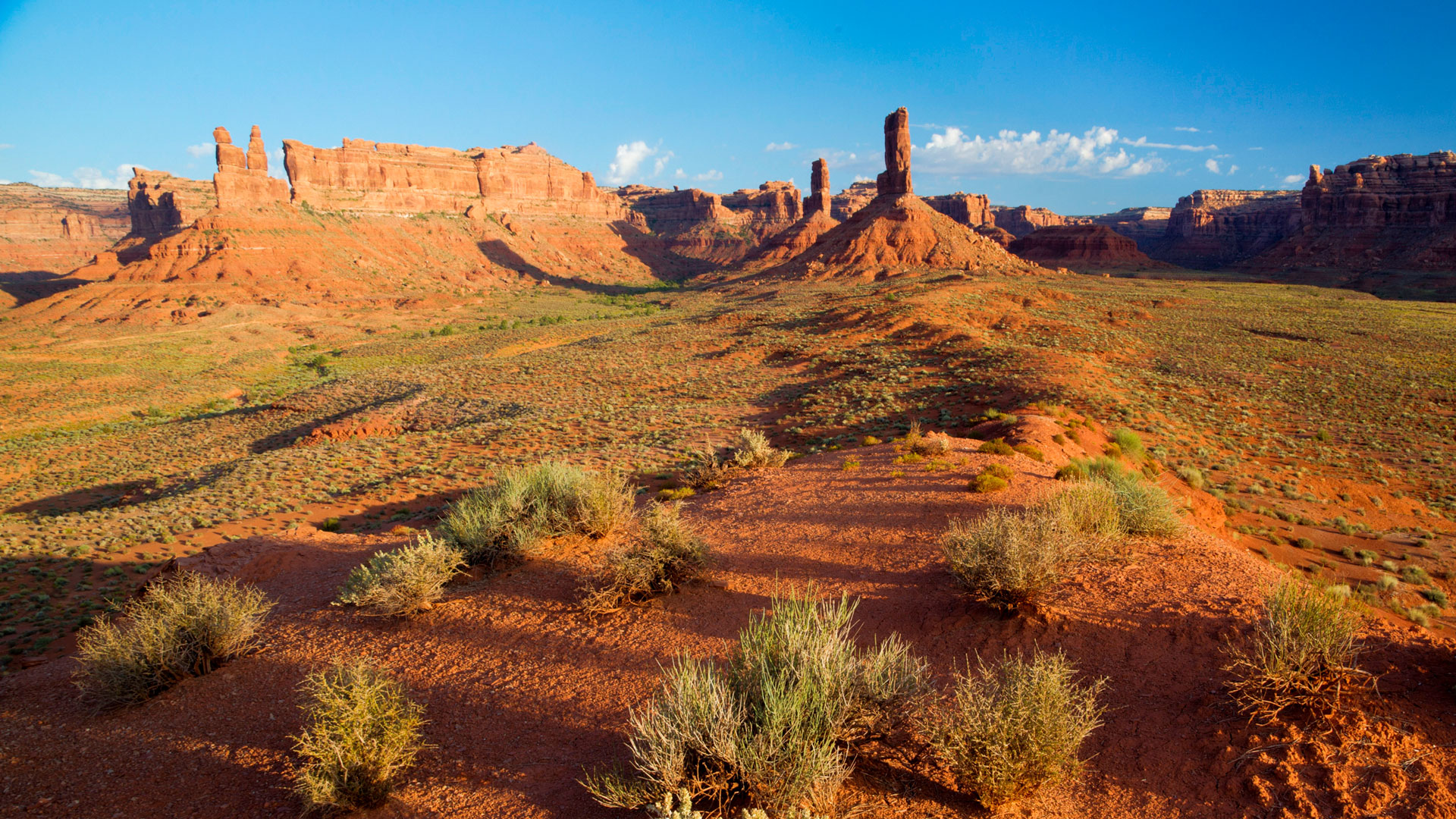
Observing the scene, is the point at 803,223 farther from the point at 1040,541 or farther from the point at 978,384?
the point at 1040,541

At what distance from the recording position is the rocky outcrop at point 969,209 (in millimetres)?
141125

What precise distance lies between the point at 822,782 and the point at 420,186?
11461 centimetres

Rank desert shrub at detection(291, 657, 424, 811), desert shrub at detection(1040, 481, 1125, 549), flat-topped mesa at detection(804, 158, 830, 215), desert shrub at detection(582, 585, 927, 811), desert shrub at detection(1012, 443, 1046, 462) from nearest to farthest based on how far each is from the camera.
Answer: desert shrub at detection(582, 585, 927, 811) → desert shrub at detection(291, 657, 424, 811) → desert shrub at detection(1040, 481, 1125, 549) → desert shrub at detection(1012, 443, 1046, 462) → flat-topped mesa at detection(804, 158, 830, 215)

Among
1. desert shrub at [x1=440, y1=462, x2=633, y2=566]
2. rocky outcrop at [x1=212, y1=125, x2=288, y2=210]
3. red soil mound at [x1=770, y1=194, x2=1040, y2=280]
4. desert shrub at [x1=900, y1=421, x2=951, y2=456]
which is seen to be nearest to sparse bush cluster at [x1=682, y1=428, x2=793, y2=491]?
desert shrub at [x1=900, y1=421, x2=951, y2=456]

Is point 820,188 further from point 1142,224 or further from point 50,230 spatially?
point 50,230

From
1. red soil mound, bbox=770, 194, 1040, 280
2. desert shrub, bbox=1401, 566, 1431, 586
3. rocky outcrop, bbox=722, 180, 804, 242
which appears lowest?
desert shrub, bbox=1401, 566, 1431, 586

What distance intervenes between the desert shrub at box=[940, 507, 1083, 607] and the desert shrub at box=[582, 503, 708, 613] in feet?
9.47

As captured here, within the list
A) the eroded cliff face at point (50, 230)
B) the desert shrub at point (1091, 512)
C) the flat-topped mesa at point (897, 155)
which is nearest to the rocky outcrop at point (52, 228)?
the eroded cliff face at point (50, 230)

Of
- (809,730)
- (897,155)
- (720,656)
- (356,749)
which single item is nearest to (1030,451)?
(720,656)

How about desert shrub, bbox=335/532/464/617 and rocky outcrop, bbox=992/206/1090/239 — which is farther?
rocky outcrop, bbox=992/206/1090/239

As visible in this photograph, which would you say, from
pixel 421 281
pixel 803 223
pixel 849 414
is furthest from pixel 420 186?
pixel 849 414

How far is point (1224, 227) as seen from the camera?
130m

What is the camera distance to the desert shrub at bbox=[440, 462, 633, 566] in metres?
8.60

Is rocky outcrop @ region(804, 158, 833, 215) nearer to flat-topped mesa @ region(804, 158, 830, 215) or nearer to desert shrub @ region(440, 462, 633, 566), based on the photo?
flat-topped mesa @ region(804, 158, 830, 215)
